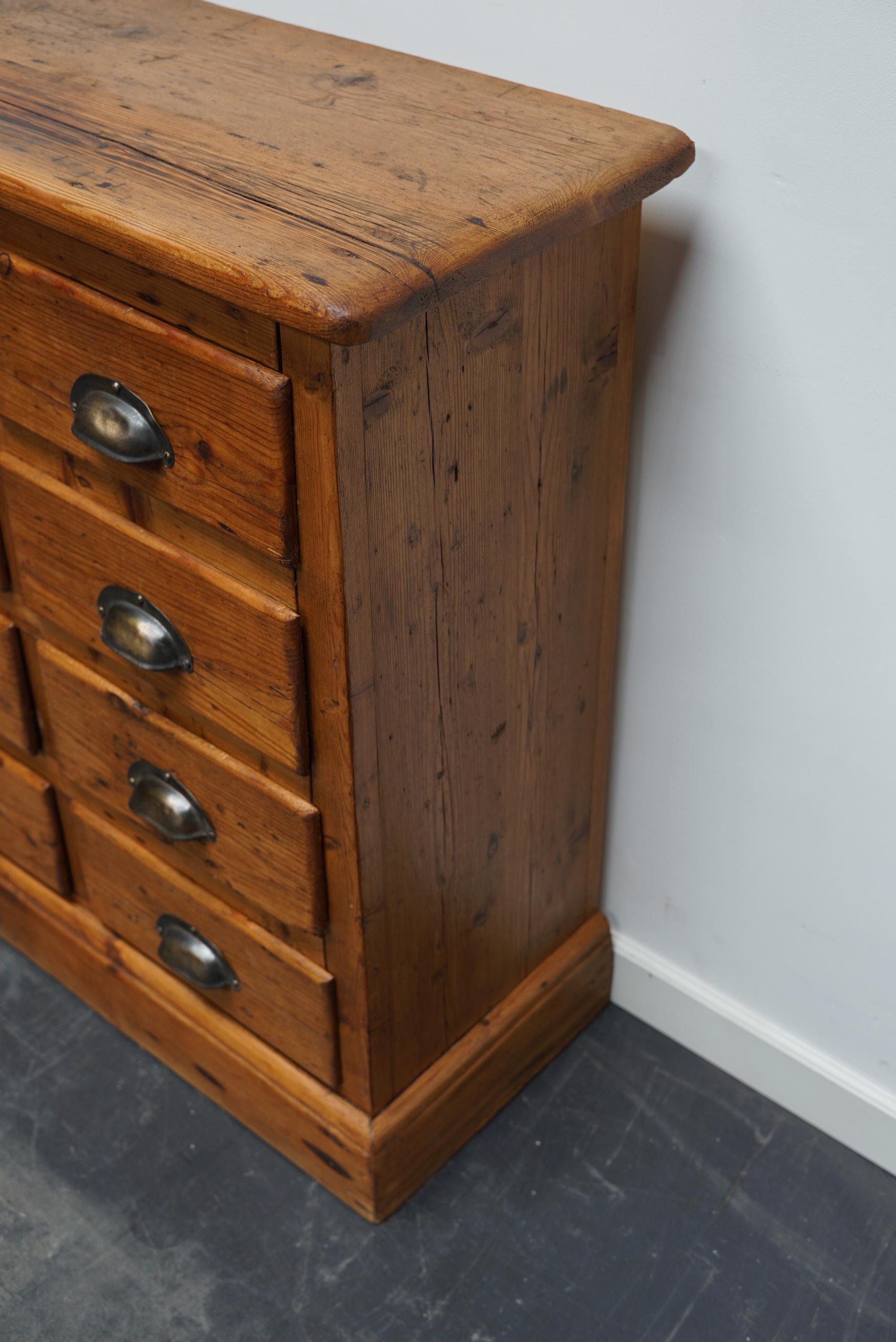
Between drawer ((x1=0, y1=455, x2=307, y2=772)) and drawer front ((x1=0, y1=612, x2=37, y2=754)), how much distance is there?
0.11 m

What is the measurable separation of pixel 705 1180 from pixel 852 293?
95 centimetres

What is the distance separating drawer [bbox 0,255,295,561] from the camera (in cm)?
98

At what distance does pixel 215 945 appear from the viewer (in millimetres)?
1412

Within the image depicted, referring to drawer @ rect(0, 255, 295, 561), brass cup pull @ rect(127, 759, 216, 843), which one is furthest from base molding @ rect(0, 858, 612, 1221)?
drawer @ rect(0, 255, 295, 561)

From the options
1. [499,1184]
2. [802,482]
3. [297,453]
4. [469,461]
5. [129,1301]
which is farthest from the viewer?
[499,1184]

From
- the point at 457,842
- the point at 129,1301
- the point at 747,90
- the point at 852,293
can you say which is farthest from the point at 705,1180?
the point at 747,90

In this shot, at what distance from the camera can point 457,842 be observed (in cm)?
132

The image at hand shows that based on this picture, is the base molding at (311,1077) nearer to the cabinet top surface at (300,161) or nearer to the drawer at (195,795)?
the drawer at (195,795)

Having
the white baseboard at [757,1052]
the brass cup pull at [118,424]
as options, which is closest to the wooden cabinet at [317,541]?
the brass cup pull at [118,424]

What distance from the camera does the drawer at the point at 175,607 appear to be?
1.10m

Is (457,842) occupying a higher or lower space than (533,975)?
higher

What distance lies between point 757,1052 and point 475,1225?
0.39 meters

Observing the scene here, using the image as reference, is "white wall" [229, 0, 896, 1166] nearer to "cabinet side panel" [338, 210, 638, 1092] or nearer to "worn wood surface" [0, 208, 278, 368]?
"cabinet side panel" [338, 210, 638, 1092]

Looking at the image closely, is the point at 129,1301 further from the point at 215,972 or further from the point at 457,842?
the point at 457,842
